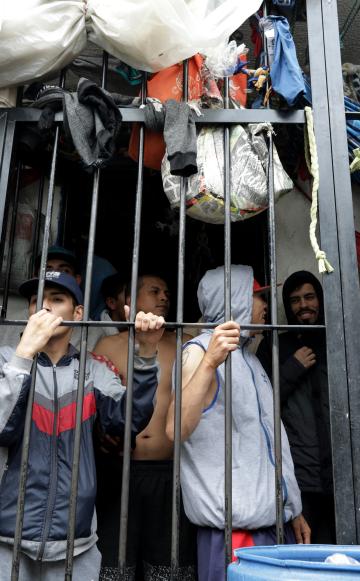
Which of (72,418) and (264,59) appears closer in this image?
(72,418)

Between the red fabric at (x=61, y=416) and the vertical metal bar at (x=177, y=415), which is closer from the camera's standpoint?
the vertical metal bar at (x=177, y=415)

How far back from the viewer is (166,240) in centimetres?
434

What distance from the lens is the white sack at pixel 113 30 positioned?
2436 mm

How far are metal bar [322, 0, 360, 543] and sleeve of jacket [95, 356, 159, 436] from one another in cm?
79

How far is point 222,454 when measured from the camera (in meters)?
2.39

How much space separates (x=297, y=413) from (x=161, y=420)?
72 centimetres

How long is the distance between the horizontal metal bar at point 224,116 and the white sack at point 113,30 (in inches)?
6.1

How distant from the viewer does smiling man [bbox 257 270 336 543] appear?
2.79 metres

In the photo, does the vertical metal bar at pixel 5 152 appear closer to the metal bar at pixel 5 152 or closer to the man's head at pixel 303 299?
the metal bar at pixel 5 152

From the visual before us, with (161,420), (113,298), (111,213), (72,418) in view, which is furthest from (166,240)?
(72,418)

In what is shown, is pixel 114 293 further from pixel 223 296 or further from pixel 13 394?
pixel 13 394

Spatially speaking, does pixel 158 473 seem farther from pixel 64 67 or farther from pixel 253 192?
pixel 64 67

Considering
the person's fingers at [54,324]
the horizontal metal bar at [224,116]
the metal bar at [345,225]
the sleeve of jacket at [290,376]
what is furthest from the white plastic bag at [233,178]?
the sleeve of jacket at [290,376]

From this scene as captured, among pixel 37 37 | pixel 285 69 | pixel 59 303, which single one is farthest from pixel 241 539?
pixel 37 37
